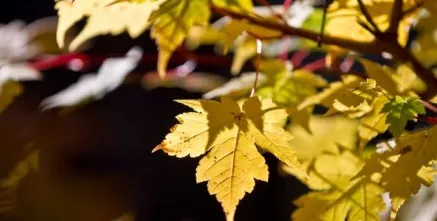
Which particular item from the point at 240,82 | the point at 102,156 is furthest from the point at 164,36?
the point at 102,156

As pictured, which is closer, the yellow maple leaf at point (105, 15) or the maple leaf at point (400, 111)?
the maple leaf at point (400, 111)

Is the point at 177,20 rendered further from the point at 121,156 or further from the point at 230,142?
the point at 121,156

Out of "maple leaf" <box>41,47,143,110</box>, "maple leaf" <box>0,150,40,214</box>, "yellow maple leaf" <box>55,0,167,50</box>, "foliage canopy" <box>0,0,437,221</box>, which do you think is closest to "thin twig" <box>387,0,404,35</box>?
"foliage canopy" <box>0,0,437,221</box>

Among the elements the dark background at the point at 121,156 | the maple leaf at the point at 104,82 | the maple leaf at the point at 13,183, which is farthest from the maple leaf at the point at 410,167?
the dark background at the point at 121,156

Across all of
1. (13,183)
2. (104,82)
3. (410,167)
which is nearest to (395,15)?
(410,167)

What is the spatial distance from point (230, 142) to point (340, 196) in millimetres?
163

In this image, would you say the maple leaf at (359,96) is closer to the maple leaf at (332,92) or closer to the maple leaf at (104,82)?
the maple leaf at (332,92)

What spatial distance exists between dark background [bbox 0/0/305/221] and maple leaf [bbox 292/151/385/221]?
0.75 m

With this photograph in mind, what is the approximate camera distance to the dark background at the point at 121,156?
4.66 feet

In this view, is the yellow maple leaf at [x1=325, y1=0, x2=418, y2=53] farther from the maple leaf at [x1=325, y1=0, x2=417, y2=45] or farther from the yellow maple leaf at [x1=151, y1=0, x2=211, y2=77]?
the yellow maple leaf at [x1=151, y1=0, x2=211, y2=77]

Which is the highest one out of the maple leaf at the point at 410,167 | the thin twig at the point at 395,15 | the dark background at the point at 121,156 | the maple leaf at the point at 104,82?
the thin twig at the point at 395,15

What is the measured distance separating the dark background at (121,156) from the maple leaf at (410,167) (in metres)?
0.90

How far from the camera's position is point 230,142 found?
0.60 m

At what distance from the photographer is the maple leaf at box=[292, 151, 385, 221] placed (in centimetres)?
65
